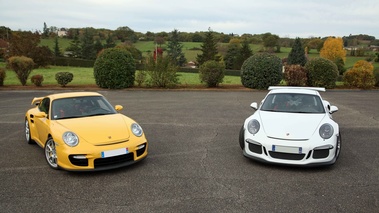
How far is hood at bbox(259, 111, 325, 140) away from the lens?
5.54 metres

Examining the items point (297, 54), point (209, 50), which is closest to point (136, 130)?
point (297, 54)

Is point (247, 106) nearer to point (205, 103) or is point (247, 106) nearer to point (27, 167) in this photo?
point (205, 103)

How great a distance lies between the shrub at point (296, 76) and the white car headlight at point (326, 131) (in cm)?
1300

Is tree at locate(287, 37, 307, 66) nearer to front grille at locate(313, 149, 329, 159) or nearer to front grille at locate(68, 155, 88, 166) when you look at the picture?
front grille at locate(313, 149, 329, 159)

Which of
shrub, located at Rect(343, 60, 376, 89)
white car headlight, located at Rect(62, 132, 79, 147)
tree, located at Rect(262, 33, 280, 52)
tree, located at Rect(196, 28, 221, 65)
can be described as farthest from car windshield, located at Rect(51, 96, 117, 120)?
tree, located at Rect(262, 33, 280, 52)

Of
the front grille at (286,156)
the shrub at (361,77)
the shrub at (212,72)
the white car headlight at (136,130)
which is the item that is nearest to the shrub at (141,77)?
the shrub at (212,72)

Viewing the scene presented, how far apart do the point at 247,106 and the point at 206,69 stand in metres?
6.63

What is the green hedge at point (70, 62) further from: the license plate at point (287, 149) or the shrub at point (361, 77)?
the license plate at point (287, 149)

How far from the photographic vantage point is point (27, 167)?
571 cm

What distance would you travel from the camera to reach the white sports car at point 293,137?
5.38 metres

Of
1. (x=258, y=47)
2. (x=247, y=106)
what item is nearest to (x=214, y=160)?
(x=247, y=106)

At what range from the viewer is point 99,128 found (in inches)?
220

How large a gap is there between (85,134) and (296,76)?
49.4ft

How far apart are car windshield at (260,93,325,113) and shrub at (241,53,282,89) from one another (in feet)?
37.0
